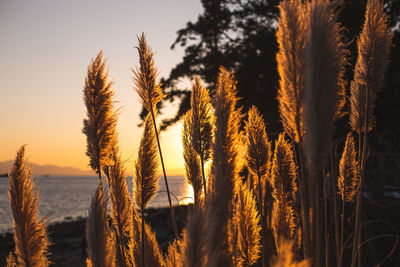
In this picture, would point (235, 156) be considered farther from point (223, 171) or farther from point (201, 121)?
point (201, 121)

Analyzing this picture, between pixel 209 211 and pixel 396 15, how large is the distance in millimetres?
15772

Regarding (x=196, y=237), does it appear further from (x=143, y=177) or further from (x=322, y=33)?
(x=143, y=177)

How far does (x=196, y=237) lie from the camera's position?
38.1 inches

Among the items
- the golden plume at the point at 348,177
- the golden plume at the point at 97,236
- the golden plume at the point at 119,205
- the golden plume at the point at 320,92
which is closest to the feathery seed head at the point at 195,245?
the golden plume at the point at 320,92

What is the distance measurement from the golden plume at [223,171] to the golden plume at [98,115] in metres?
0.65

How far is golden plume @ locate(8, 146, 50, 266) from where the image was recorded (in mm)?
1734

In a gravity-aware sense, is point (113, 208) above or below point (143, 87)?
below

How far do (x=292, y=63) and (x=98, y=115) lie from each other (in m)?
1.13

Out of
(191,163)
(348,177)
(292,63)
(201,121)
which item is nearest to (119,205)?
(191,163)

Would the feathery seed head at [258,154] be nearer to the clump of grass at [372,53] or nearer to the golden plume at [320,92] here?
the clump of grass at [372,53]

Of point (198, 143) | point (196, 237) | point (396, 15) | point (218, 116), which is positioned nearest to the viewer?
point (196, 237)

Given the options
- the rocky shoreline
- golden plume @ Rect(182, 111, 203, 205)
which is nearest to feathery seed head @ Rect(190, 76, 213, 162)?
golden plume @ Rect(182, 111, 203, 205)

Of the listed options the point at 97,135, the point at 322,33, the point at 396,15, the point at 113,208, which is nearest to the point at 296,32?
the point at 322,33

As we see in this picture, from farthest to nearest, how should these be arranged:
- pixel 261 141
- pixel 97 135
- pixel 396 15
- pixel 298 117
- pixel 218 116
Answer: pixel 396 15 → pixel 261 141 → pixel 97 135 → pixel 218 116 → pixel 298 117
